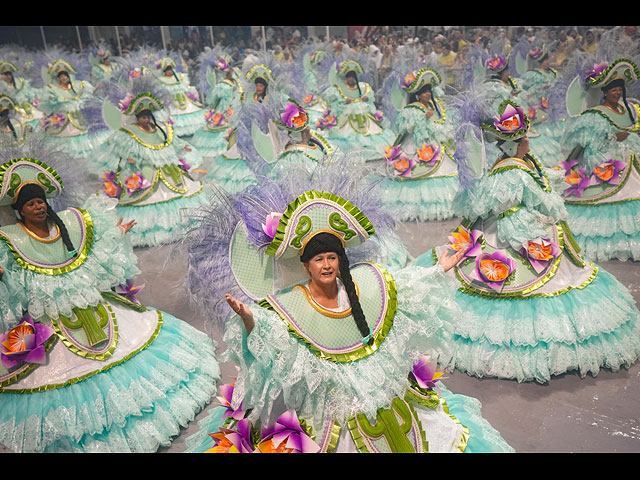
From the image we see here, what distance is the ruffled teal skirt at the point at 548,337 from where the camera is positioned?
418 centimetres

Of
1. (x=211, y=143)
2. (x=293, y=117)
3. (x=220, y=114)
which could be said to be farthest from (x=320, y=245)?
(x=220, y=114)

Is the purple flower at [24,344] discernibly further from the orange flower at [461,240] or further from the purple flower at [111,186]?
the purple flower at [111,186]

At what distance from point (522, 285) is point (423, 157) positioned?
3952 mm

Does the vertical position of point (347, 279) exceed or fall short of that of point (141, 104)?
it falls short

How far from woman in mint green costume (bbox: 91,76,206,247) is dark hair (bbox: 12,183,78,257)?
3283 mm

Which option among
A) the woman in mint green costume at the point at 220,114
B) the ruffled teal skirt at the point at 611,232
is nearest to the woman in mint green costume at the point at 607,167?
the ruffled teal skirt at the point at 611,232

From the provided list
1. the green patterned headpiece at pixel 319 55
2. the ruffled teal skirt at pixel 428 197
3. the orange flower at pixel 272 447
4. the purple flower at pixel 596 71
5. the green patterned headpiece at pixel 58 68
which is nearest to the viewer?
the orange flower at pixel 272 447

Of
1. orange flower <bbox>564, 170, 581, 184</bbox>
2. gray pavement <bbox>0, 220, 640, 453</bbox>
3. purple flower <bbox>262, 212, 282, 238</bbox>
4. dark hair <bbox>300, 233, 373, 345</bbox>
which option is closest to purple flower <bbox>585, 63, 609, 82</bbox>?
orange flower <bbox>564, 170, 581, 184</bbox>

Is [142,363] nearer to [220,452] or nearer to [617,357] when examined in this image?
[220,452]

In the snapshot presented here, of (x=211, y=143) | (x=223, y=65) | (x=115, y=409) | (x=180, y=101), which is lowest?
(x=115, y=409)

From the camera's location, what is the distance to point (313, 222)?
2617 millimetres

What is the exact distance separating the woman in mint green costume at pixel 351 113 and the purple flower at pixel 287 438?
877 cm

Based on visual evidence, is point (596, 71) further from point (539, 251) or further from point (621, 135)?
point (539, 251)

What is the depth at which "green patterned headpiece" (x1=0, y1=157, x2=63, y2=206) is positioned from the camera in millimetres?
3732
